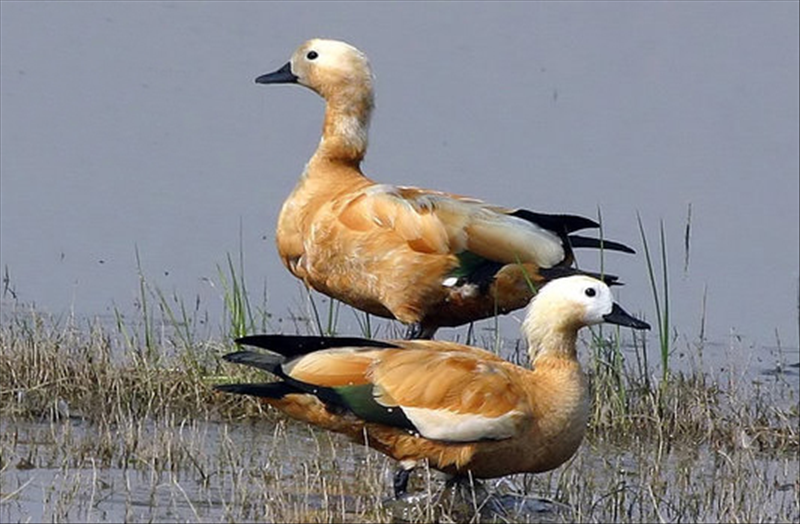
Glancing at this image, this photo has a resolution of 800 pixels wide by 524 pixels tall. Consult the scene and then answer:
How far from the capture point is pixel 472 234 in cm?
1002

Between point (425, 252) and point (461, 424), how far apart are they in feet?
6.71

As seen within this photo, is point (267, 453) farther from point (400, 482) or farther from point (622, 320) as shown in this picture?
point (622, 320)

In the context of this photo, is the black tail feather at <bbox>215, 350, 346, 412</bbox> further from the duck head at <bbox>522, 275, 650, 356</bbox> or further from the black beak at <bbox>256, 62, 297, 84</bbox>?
the black beak at <bbox>256, 62, 297, 84</bbox>

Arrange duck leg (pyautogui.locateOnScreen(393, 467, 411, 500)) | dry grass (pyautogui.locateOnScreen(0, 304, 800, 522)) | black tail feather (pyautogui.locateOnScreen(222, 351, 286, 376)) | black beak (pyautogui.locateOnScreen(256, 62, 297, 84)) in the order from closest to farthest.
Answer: dry grass (pyautogui.locateOnScreen(0, 304, 800, 522)) < black tail feather (pyautogui.locateOnScreen(222, 351, 286, 376)) < duck leg (pyautogui.locateOnScreen(393, 467, 411, 500)) < black beak (pyautogui.locateOnScreen(256, 62, 297, 84))

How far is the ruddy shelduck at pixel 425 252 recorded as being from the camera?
9.95 meters

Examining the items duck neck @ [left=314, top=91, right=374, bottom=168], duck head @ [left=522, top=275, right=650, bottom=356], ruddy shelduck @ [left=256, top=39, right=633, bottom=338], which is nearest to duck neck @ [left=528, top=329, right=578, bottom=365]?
duck head @ [left=522, top=275, right=650, bottom=356]

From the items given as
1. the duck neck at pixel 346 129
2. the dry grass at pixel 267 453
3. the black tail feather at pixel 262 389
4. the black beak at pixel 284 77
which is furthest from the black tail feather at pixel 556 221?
the black tail feather at pixel 262 389

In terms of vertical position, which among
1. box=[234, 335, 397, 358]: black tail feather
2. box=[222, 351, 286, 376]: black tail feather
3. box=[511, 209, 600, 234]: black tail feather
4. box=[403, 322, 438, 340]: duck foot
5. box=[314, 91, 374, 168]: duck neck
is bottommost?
box=[403, 322, 438, 340]: duck foot

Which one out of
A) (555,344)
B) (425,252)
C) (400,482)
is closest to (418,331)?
(425,252)

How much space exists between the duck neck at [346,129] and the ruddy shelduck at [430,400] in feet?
8.61

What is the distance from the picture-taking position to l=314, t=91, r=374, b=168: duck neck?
35.6ft

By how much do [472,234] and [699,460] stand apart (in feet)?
4.88

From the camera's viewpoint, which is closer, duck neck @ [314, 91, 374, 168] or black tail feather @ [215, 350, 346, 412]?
black tail feather @ [215, 350, 346, 412]

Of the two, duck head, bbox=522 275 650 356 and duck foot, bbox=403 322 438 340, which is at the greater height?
duck head, bbox=522 275 650 356
